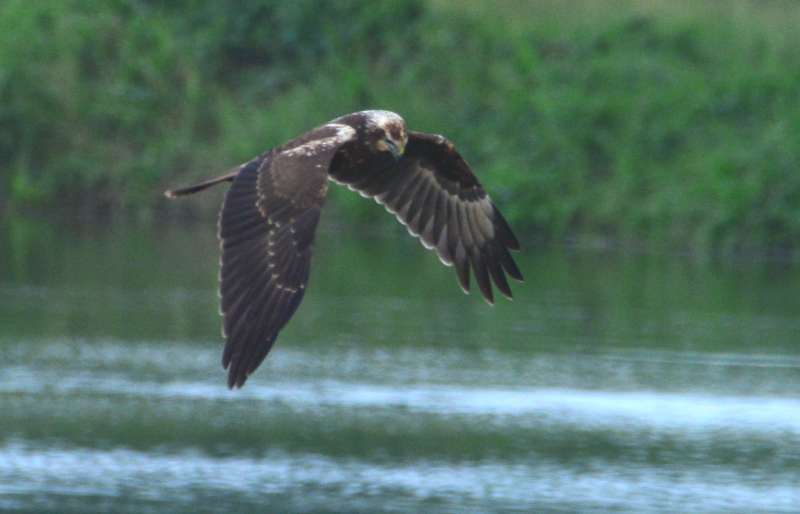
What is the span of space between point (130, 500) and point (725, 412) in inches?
222

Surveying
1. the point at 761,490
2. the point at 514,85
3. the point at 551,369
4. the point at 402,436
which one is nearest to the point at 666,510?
the point at 761,490

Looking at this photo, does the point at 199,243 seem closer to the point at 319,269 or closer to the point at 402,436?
the point at 319,269

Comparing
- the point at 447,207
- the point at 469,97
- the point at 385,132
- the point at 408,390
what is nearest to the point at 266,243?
the point at 385,132

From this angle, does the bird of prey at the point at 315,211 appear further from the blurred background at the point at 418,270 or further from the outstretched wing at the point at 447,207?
the blurred background at the point at 418,270

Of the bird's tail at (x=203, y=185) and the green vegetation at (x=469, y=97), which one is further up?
the green vegetation at (x=469, y=97)

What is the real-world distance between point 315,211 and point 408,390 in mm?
9850

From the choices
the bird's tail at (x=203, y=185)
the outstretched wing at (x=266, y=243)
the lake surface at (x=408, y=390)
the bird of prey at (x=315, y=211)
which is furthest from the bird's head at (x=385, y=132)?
the lake surface at (x=408, y=390)

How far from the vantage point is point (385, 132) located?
10.7 m

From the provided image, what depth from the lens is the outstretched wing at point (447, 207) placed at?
37.6 feet

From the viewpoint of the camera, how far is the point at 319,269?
87.5ft

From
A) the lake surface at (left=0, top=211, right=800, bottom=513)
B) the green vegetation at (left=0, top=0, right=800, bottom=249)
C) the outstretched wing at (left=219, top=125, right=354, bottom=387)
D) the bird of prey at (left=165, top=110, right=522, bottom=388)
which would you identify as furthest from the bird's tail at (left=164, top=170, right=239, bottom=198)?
the green vegetation at (left=0, top=0, right=800, bottom=249)

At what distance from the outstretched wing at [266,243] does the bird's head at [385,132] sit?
2.03 feet

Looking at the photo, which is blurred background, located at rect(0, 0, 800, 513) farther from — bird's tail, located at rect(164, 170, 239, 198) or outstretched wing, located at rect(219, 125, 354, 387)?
outstretched wing, located at rect(219, 125, 354, 387)

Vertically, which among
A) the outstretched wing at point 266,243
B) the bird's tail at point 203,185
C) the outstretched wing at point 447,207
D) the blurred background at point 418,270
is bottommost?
the outstretched wing at point 266,243
